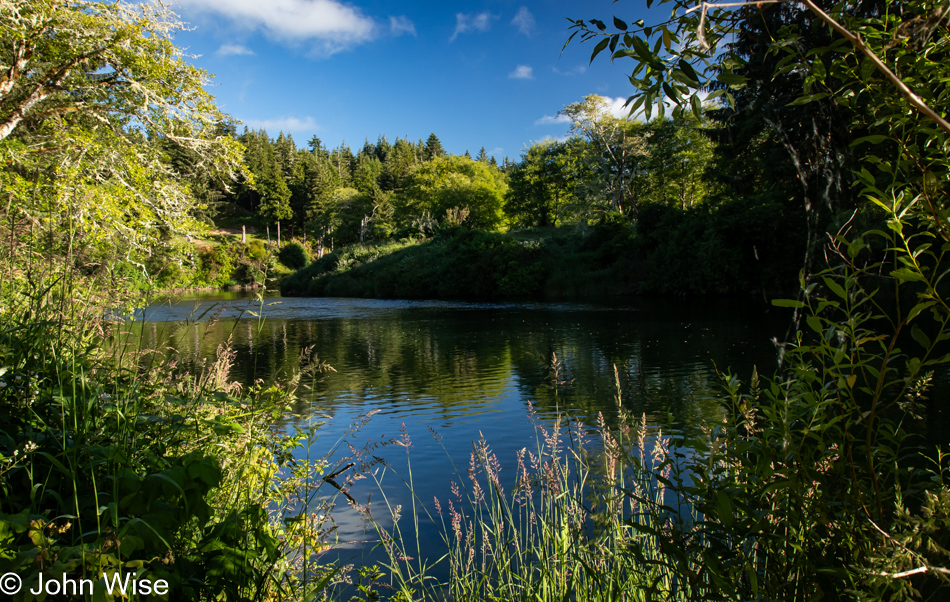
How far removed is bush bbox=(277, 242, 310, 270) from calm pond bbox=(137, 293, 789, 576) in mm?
36768

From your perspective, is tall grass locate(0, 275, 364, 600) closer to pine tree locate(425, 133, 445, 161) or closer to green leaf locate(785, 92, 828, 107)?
green leaf locate(785, 92, 828, 107)

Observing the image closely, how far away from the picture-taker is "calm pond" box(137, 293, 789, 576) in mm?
5625

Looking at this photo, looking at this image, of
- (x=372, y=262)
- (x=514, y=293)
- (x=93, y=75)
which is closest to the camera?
(x=93, y=75)

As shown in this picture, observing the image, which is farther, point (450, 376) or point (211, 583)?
point (450, 376)

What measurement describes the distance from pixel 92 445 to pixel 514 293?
35872mm

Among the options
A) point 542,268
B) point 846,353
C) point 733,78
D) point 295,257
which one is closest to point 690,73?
point 733,78

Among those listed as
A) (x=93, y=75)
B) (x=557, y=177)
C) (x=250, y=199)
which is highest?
(x=250, y=199)

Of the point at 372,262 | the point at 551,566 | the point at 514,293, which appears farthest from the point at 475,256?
the point at 551,566

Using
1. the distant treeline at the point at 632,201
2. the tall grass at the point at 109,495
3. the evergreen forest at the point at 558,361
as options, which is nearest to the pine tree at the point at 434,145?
the distant treeline at the point at 632,201

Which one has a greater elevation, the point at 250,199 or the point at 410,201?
the point at 250,199

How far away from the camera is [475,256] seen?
40625 millimetres

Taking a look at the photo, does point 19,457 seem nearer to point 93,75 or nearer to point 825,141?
point 93,75

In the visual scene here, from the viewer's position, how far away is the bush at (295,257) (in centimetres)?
5928

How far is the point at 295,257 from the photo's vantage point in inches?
2334
